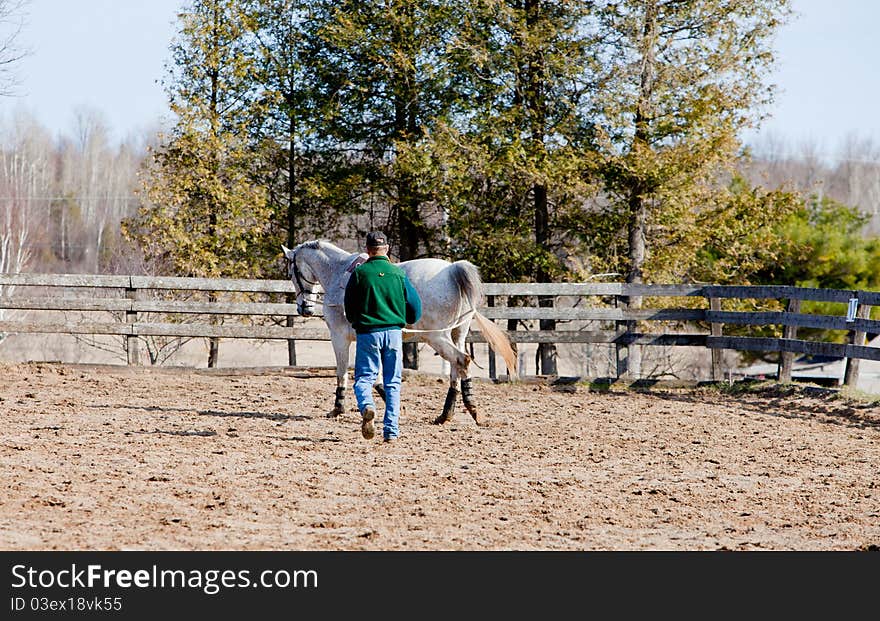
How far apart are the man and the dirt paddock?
1.64 ft

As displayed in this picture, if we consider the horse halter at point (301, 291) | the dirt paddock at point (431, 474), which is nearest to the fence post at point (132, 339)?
the dirt paddock at point (431, 474)

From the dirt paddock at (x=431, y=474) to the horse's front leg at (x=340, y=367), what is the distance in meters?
0.14

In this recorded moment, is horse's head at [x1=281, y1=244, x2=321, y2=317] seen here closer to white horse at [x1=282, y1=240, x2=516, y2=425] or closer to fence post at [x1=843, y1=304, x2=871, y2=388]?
white horse at [x1=282, y1=240, x2=516, y2=425]

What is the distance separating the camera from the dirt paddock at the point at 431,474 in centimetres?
559

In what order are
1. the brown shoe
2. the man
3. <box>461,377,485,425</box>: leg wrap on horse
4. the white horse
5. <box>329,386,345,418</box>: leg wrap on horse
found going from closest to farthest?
the brown shoe, the man, the white horse, <box>461,377,485,425</box>: leg wrap on horse, <box>329,386,345,418</box>: leg wrap on horse

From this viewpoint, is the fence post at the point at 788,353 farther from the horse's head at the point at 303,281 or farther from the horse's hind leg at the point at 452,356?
the horse's head at the point at 303,281

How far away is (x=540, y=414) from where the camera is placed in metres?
10.9

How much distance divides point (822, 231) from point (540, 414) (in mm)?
15709

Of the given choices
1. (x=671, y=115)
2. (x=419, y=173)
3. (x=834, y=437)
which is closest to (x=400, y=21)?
(x=419, y=173)

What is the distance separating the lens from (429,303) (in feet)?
31.3

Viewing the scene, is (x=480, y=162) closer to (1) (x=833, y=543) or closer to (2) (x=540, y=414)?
(2) (x=540, y=414)

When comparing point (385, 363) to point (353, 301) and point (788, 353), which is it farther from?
point (788, 353)

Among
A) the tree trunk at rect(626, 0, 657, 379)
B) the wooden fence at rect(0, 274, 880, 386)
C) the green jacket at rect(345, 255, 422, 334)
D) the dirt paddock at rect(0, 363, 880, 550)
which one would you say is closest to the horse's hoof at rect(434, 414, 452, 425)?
the dirt paddock at rect(0, 363, 880, 550)

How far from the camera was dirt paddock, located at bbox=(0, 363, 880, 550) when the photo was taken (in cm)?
559
